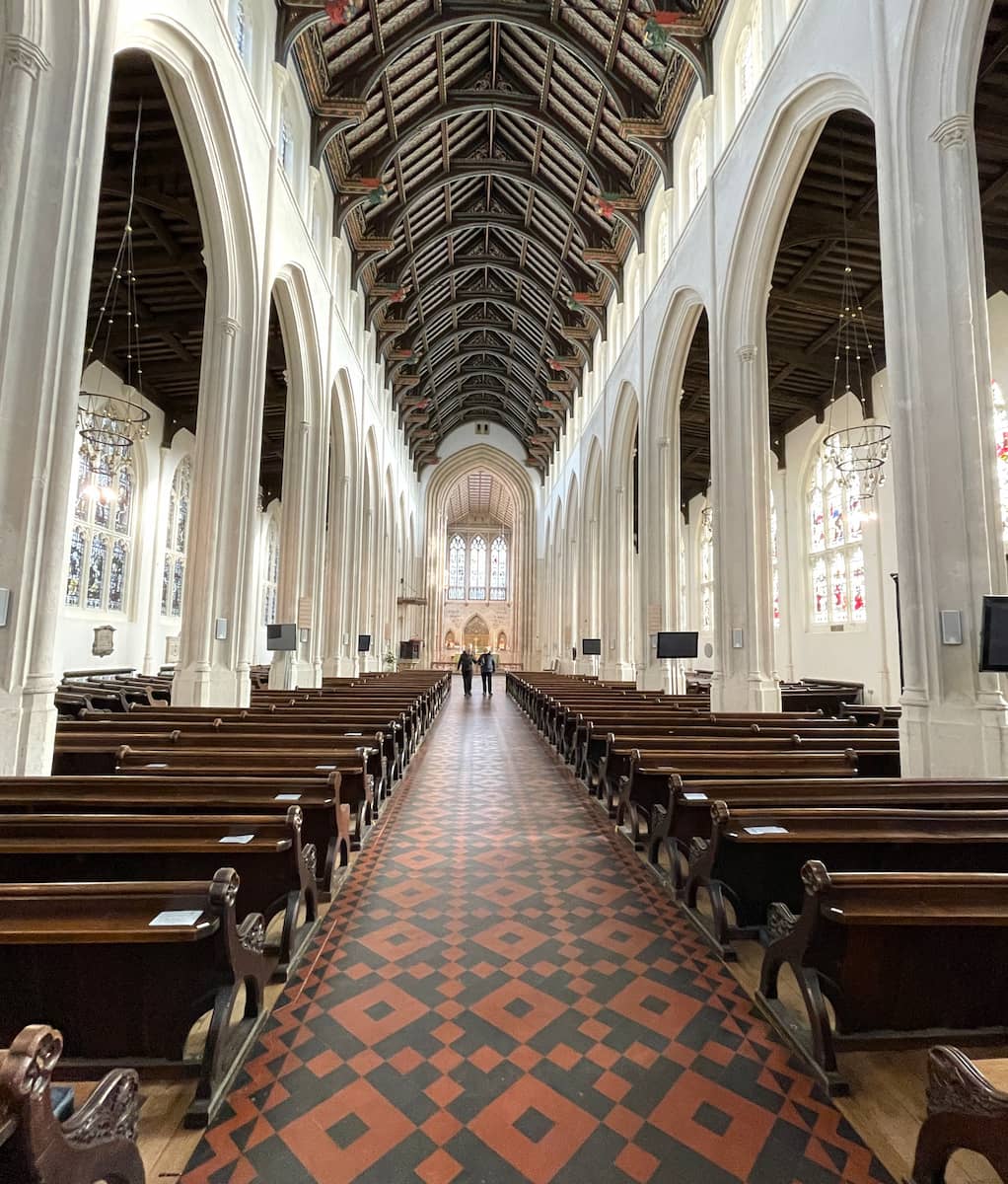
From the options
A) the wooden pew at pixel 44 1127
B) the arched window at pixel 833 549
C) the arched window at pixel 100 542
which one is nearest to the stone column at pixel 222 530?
the arched window at pixel 100 542

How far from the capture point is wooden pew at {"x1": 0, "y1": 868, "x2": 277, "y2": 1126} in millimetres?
1691

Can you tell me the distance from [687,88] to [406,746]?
11.1 metres

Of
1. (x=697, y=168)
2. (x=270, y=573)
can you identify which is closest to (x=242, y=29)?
(x=697, y=168)

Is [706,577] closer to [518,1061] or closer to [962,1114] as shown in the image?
[518,1061]

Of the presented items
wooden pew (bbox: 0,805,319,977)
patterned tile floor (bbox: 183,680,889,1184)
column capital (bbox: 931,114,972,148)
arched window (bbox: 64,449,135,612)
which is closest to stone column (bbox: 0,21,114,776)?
wooden pew (bbox: 0,805,319,977)

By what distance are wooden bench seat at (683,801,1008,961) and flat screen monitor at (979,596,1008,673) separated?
1.69 m

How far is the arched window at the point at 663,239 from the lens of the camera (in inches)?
471

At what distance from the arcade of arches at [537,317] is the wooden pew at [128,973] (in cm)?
42

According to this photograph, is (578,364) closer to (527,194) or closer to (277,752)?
(527,194)

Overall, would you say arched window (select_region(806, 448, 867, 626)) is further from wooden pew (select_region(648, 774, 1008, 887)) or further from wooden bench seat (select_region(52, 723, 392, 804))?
wooden bench seat (select_region(52, 723, 392, 804))

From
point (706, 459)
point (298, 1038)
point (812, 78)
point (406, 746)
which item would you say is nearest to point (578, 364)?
point (706, 459)

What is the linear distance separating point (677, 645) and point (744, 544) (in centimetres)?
197

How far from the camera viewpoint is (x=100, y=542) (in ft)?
43.4

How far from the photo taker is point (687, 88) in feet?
33.8
